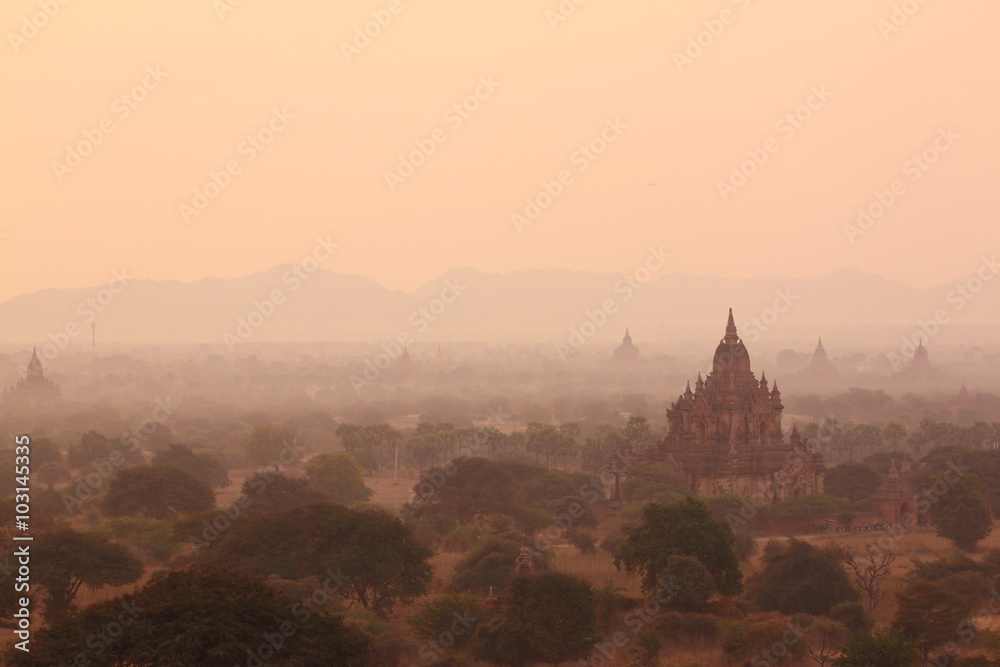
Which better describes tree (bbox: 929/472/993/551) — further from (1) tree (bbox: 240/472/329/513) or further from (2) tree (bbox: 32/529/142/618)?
(2) tree (bbox: 32/529/142/618)

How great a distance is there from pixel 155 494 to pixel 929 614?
1351 inches

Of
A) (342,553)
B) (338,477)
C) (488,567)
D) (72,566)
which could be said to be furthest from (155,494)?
(488,567)

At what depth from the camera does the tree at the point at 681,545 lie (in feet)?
119

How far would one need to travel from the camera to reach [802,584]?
3569cm

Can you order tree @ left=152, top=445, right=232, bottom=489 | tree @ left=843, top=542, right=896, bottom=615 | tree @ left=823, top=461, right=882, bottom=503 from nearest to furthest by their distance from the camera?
1. tree @ left=843, top=542, right=896, bottom=615
2. tree @ left=823, top=461, right=882, bottom=503
3. tree @ left=152, top=445, right=232, bottom=489

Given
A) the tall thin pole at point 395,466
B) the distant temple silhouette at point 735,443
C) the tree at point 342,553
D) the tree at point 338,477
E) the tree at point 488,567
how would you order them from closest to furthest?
the tree at point 342,553 < the tree at point 488,567 < the distant temple silhouette at point 735,443 < the tree at point 338,477 < the tall thin pole at point 395,466

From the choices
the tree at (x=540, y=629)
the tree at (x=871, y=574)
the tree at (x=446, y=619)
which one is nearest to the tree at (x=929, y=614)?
the tree at (x=871, y=574)

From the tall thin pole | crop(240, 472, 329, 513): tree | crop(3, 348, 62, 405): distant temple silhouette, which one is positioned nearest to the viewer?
crop(240, 472, 329, 513): tree

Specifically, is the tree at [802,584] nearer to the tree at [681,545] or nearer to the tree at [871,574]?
the tree at [871,574]

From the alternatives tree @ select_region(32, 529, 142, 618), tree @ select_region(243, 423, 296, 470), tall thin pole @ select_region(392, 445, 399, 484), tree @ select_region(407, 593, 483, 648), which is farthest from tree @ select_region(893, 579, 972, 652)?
tree @ select_region(243, 423, 296, 470)

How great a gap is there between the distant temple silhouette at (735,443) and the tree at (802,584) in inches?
715

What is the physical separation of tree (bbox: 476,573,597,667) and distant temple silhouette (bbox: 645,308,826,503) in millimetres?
26617

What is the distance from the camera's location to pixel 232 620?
22312mm

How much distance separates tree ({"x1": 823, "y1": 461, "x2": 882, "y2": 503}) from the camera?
189 feet
